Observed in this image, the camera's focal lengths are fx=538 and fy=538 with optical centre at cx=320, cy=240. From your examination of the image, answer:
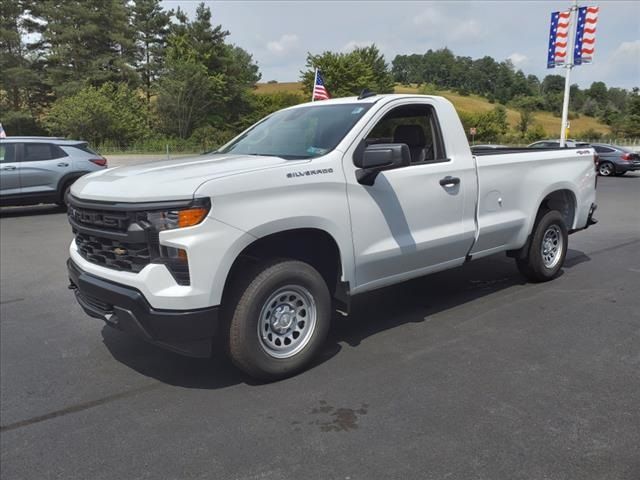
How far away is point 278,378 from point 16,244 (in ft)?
24.4

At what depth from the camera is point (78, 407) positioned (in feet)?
11.5

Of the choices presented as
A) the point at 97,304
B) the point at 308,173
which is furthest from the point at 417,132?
the point at 97,304

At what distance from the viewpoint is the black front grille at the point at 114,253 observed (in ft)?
11.1

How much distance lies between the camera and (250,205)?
3449mm

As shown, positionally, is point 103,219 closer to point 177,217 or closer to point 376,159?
point 177,217

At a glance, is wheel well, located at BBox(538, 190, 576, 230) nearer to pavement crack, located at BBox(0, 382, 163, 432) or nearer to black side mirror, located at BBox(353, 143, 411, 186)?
black side mirror, located at BBox(353, 143, 411, 186)

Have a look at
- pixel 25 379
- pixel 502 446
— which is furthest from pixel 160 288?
pixel 502 446

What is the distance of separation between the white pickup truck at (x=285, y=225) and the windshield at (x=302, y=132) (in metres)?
0.02

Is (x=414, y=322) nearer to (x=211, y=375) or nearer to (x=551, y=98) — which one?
(x=211, y=375)

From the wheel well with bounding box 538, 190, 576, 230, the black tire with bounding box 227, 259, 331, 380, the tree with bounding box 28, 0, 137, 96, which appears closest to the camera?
the black tire with bounding box 227, 259, 331, 380

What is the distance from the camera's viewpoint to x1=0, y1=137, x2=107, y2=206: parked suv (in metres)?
12.1

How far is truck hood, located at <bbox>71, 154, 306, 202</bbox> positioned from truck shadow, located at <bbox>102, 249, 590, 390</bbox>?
1.38 metres

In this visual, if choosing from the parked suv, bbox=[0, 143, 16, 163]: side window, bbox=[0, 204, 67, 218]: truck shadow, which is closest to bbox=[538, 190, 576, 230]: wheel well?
the parked suv

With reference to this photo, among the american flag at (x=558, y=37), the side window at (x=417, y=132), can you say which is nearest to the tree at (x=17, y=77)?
the american flag at (x=558, y=37)
